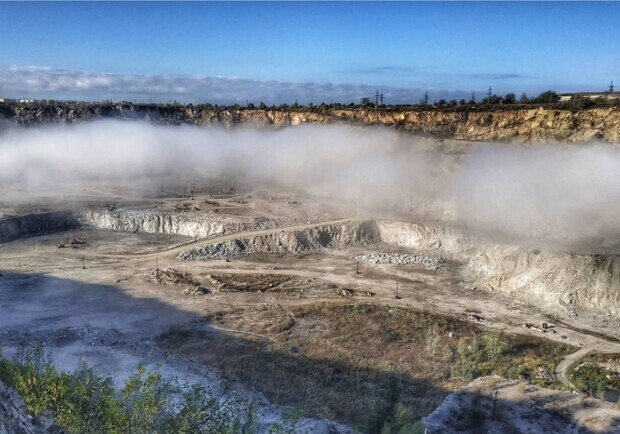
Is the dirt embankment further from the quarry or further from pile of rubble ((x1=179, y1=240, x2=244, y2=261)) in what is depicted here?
A: pile of rubble ((x1=179, y1=240, x2=244, y2=261))

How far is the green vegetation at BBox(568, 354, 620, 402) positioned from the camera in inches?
912

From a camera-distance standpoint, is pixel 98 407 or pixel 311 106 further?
pixel 311 106

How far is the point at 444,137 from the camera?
58219 millimetres

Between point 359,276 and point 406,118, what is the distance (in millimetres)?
32170

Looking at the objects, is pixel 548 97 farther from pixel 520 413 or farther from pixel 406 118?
pixel 520 413

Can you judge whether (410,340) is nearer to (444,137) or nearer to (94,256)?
(94,256)

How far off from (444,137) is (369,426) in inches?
1765

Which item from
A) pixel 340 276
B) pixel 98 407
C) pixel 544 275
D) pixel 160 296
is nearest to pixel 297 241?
pixel 340 276

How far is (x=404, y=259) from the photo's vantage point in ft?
136

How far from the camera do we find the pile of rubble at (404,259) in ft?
133

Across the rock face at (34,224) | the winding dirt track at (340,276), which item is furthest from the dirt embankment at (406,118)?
the rock face at (34,224)

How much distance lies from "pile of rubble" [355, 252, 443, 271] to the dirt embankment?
19.0 metres

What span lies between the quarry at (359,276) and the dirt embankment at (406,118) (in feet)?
1.05

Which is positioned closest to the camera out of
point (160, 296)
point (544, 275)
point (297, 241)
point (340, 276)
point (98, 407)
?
point (98, 407)
